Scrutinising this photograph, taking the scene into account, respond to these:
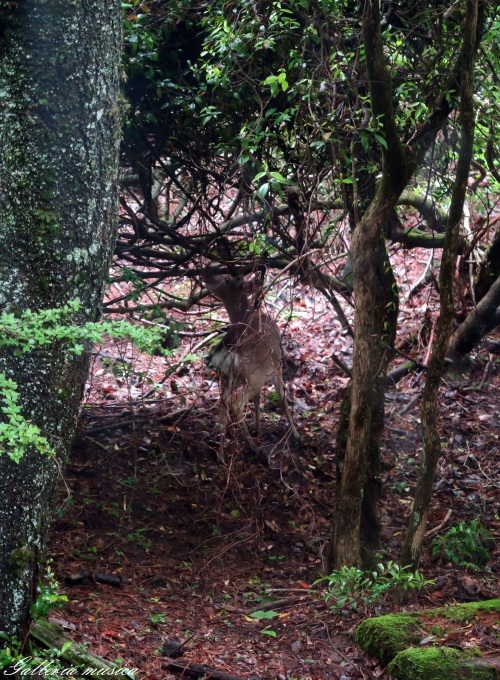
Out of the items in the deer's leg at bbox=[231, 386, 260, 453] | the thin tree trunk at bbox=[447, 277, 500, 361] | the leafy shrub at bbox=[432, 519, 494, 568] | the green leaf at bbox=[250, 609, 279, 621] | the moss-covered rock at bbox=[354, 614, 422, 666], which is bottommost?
the green leaf at bbox=[250, 609, 279, 621]

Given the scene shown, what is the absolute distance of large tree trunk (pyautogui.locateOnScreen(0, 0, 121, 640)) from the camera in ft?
12.0

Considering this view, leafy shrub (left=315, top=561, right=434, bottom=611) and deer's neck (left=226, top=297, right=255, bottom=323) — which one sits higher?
deer's neck (left=226, top=297, right=255, bottom=323)

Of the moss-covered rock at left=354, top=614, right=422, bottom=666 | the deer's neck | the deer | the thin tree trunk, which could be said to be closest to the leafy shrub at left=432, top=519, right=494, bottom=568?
the deer

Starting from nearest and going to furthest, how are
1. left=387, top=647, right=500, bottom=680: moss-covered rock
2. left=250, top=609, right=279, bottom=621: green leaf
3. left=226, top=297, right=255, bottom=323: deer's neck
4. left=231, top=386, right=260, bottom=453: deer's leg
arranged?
left=387, top=647, right=500, bottom=680: moss-covered rock < left=250, top=609, right=279, bottom=621: green leaf < left=231, top=386, right=260, bottom=453: deer's leg < left=226, top=297, right=255, bottom=323: deer's neck

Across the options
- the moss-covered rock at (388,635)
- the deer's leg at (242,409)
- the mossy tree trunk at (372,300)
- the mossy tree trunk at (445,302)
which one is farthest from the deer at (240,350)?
the moss-covered rock at (388,635)

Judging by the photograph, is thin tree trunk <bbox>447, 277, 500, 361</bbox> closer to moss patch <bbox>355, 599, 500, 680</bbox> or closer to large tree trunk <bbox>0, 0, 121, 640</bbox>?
moss patch <bbox>355, 599, 500, 680</bbox>

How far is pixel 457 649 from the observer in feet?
12.5

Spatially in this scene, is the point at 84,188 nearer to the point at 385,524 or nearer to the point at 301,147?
the point at 301,147

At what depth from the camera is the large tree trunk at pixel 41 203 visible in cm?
367

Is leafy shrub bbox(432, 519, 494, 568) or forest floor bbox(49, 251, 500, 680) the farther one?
leafy shrub bbox(432, 519, 494, 568)

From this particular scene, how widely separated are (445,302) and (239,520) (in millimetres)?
3210

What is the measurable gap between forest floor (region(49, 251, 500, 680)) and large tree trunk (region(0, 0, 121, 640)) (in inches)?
33.0

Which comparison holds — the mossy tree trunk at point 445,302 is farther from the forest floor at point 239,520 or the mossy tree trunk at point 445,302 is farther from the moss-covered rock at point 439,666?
the moss-covered rock at point 439,666

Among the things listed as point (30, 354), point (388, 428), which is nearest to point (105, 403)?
point (388, 428)
